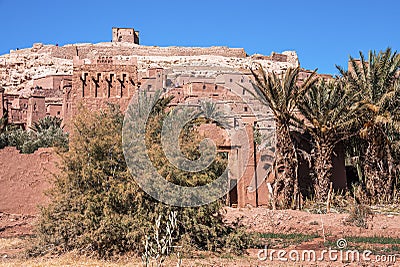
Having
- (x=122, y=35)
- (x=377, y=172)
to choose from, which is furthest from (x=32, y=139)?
(x=122, y=35)

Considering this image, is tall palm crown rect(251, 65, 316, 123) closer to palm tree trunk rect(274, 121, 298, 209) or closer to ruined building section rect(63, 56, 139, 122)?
palm tree trunk rect(274, 121, 298, 209)

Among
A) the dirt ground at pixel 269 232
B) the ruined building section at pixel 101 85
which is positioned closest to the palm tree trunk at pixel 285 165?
the dirt ground at pixel 269 232

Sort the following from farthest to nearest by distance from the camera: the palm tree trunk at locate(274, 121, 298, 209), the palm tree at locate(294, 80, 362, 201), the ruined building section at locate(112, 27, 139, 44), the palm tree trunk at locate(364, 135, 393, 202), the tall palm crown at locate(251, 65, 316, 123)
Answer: the ruined building section at locate(112, 27, 139, 44)
the palm tree trunk at locate(364, 135, 393, 202)
the palm tree at locate(294, 80, 362, 201)
the palm tree trunk at locate(274, 121, 298, 209)
the tall palm crown at locate(251, 65, 316, 123)

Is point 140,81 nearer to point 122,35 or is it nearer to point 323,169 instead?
point 323,169

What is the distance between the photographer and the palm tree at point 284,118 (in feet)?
61.5

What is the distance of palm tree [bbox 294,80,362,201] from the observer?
1981 cm

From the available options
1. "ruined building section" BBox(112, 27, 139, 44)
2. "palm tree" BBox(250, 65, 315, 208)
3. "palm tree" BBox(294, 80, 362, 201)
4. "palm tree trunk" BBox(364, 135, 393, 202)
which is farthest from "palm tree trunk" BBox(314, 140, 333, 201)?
"ruined building section" BBox(112, 27, 139, 44)

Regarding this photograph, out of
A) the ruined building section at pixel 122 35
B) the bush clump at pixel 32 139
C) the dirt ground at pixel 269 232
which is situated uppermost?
the ruined building section at pixel 122 35

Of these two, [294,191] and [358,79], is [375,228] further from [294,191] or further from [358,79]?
[358,79]

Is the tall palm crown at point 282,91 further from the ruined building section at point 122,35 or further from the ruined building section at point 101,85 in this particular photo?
the ruined building section at point 122,35

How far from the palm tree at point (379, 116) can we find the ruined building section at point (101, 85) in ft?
28.8

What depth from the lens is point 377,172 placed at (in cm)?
2039

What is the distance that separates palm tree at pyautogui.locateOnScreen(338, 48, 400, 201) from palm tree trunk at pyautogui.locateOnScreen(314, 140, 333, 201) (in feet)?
4.81

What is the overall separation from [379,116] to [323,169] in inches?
109
